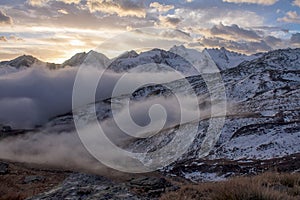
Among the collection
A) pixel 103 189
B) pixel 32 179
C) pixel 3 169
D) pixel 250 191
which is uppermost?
pixel 250 191

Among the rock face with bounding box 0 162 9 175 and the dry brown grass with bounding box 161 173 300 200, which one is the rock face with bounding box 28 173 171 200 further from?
the rock face with bounding box 0 162 9 175

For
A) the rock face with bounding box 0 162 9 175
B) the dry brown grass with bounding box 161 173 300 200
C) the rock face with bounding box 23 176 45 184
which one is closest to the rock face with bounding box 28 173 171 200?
the dry brown grass with bounding box 161 173 300 200

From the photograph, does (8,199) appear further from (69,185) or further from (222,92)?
(222,92)

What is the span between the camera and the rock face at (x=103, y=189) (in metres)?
10.4

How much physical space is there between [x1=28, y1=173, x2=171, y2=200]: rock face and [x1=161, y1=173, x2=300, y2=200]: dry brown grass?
5.61ft

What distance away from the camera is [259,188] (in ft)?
25.4

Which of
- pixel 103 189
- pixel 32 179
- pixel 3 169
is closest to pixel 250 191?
pixel 103 189

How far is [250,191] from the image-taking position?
7680 millimetres

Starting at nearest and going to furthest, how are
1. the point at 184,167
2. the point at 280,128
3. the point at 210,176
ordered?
the point at 210,176
the point at 184,167
the point at 280,128

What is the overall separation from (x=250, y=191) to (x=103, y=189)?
16.6 ft

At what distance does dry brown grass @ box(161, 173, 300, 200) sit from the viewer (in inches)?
298

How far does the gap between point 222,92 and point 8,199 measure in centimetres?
16104

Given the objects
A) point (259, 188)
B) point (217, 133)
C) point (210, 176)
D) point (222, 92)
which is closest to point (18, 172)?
point (259, 188)

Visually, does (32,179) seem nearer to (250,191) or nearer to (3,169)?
(3,169)
